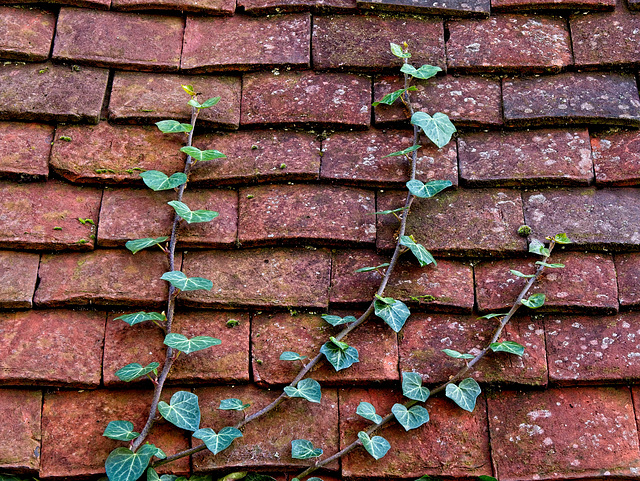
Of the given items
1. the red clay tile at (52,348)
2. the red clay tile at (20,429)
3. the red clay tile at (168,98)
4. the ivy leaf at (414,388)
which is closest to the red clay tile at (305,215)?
the red clay tile at (168,98)

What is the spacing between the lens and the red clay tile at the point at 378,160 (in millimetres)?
1917

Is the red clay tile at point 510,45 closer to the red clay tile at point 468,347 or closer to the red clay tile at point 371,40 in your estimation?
the red clay tile at point 371,40

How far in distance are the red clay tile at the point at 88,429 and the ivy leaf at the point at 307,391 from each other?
0.33 m

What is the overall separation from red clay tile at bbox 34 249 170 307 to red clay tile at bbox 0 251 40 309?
0.02m

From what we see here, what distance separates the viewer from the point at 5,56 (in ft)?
6.63

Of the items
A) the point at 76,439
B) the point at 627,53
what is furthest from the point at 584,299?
the point at 76,439

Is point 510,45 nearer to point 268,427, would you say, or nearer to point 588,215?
point 588,215

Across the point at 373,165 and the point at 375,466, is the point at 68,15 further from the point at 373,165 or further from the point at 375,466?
the point at 375,466

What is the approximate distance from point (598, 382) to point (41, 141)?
6.01 ft

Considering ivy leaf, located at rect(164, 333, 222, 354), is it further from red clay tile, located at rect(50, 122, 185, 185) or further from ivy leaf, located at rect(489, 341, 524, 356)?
ivy leaf, located at rect(489, 341, 524, 356)

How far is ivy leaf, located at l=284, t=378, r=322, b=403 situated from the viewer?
1.72 metres

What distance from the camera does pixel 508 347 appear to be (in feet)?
5.67

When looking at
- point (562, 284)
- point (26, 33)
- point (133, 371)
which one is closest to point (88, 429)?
point (133, 371)

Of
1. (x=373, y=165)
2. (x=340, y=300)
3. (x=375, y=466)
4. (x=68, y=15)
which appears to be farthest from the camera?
(x=68, y=15)
